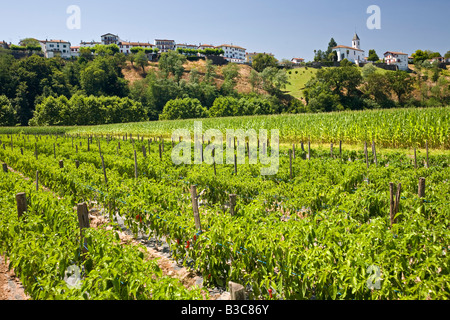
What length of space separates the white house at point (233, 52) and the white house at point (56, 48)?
64.6 m

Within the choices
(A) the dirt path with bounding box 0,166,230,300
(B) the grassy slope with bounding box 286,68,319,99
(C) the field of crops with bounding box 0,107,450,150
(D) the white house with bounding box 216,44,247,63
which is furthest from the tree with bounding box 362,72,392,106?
(A) the dirt path with bounding box 0,166,230,300

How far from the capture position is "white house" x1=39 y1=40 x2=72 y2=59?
411ft

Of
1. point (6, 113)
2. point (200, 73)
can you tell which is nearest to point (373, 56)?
point (200, 73)

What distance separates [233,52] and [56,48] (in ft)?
252

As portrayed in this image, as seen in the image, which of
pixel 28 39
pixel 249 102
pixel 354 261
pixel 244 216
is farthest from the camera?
pixel 28 39

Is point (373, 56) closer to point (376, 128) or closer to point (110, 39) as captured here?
point (110, 39)

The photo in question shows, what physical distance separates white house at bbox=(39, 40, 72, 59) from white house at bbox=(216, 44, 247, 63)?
2542 inches

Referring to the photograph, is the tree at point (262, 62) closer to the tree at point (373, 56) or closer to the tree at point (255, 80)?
the tree at point (255, 80)

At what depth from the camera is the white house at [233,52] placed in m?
153

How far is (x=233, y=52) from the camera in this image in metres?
156
